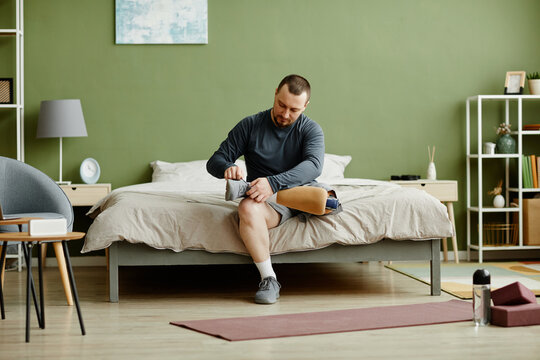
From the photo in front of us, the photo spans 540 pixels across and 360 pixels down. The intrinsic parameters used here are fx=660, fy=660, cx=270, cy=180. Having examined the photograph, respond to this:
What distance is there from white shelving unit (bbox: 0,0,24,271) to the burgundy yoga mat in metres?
2.47

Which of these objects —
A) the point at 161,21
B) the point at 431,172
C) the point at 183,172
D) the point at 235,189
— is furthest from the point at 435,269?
the point at 161,21

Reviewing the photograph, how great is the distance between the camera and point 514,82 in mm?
4934

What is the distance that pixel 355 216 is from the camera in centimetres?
324

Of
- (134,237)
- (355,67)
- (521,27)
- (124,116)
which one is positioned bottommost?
(134,237)

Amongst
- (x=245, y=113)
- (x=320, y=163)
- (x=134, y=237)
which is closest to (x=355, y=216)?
(x=320, y=163)

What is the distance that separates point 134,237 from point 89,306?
0.38 meters

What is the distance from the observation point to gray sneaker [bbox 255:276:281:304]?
121 inches

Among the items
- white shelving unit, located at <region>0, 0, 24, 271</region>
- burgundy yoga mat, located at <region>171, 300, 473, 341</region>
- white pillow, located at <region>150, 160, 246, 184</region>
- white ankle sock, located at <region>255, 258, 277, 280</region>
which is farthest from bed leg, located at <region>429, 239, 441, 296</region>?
white shelving unit, located at <region>0, 0, 24, 271</region>

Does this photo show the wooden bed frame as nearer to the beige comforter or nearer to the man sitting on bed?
the beige comforter

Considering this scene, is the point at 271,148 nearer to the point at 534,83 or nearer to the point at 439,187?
the point at 439,187

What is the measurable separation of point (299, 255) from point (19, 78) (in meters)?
2.66

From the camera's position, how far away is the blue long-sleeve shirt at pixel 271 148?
10.4 feet

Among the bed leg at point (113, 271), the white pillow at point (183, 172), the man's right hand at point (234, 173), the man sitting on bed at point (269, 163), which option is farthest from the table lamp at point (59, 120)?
the man's right hand at point (234, 173)

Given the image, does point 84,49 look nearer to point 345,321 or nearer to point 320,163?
point 320,163
